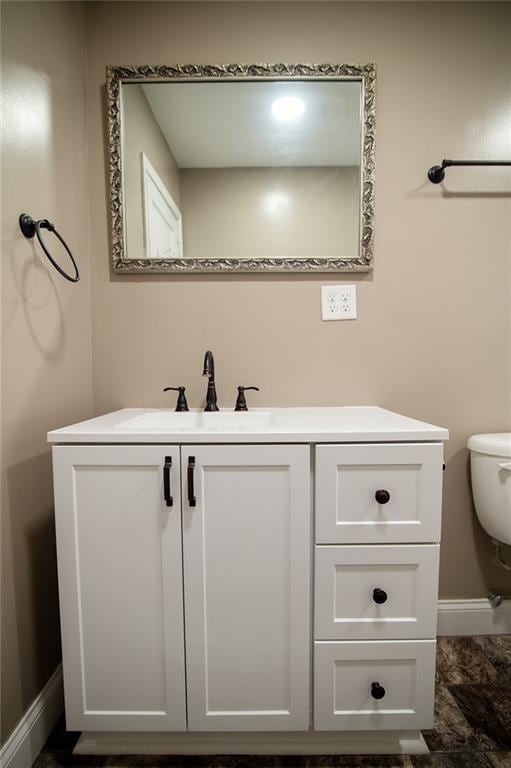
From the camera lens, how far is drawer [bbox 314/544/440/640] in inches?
34.8

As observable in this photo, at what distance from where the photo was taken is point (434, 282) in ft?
4.33

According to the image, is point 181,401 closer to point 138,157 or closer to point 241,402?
point 241,402

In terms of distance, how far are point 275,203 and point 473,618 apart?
5.81 ft

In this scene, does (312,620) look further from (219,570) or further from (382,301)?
(382,301)

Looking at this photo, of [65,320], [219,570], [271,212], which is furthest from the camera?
[271,212]

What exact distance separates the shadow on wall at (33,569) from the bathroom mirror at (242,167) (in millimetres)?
779

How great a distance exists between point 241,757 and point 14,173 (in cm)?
169

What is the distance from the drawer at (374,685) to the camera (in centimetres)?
90

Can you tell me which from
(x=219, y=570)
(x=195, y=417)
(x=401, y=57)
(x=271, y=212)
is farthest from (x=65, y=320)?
(x=401, y=57)

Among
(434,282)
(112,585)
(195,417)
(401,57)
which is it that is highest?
(401,57)

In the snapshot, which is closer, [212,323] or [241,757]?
[241,757]

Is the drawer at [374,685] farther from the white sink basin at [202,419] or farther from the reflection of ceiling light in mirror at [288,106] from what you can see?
the reflection of ceiling light in mirror at [288,106]

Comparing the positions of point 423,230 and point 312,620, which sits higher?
point 423,230

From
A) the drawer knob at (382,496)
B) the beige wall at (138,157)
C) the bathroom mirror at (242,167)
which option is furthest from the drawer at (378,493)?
the beige wall at (138,157)
